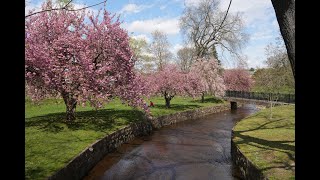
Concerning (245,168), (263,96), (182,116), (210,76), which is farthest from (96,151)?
(210,76)

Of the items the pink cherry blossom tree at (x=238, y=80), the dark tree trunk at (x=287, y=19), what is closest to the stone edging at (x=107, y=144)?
the dark tree trunk at (x=287, y=19)

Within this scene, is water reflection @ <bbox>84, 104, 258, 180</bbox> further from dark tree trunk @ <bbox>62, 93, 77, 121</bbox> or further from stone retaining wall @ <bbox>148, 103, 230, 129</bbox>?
dark tree trunk @ <bbox>62, 93, 77, 121</bbox>

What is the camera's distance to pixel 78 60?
16031 mm

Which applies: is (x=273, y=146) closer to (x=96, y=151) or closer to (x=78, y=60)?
(x=96, y=151)

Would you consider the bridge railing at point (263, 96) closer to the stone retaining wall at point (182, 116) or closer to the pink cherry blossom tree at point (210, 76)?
the pink cherry blossom tree at point (210, 76)

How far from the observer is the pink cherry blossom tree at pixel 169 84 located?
2961 cm

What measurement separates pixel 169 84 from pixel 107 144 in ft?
48.9

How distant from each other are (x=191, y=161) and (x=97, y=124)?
276 inches

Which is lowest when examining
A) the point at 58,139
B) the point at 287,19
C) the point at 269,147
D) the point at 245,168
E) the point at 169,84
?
the point at 245,168

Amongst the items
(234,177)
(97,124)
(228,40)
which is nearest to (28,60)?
(97,124)

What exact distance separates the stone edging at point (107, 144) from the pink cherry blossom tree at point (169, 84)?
8.56 ft

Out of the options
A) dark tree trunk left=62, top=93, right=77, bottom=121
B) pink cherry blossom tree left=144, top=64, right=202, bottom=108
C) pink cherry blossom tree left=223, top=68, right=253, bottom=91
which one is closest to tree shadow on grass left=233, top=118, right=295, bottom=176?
dark tree trunk left=62, top=93, right=77, bottom=121
